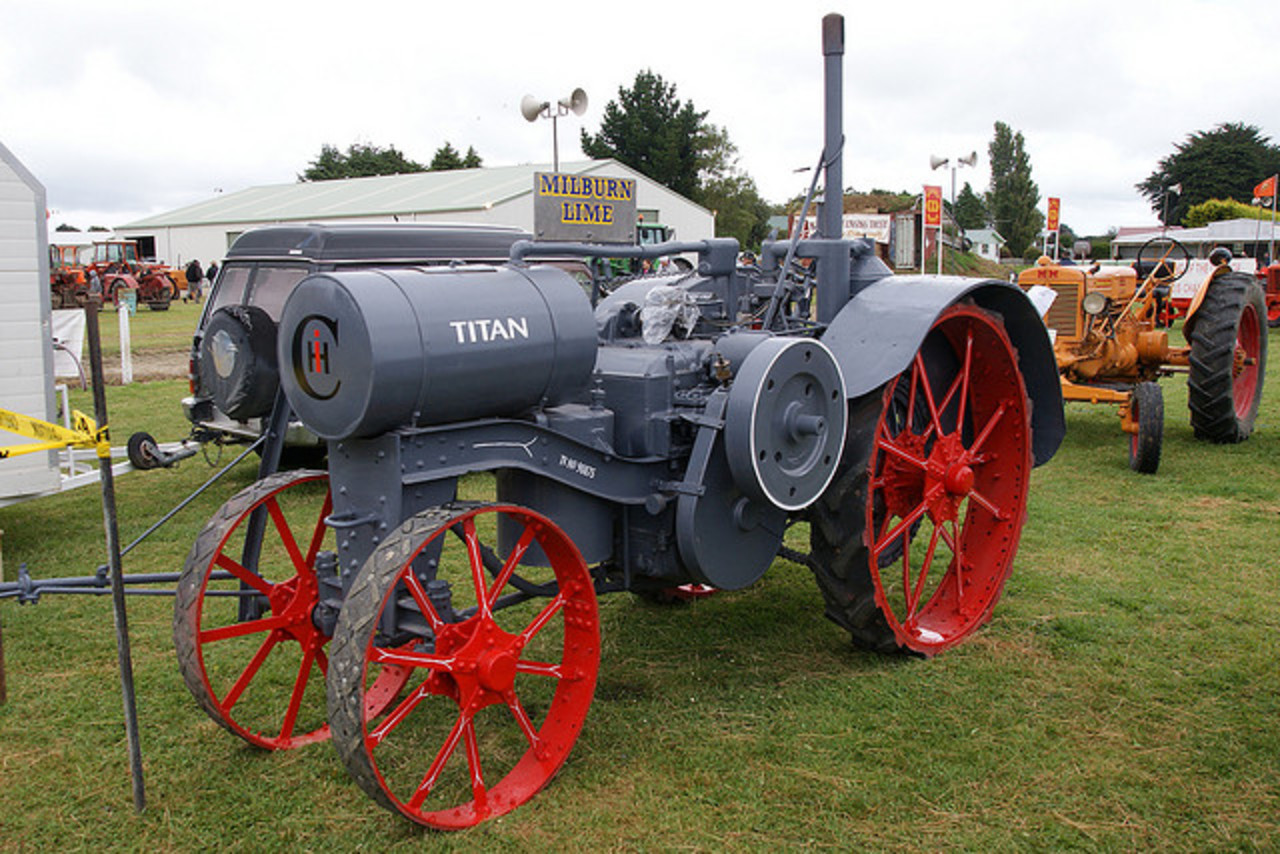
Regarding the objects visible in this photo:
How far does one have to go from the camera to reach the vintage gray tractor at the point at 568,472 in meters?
3.00

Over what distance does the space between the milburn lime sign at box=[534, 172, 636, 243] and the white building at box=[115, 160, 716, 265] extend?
24.4 metres

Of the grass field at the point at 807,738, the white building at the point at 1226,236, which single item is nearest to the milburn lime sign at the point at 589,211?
the grass field at the point at 807,738

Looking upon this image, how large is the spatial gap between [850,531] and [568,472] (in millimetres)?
1140

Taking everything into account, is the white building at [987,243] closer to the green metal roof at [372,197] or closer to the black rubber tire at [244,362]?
the green metal roof at [372,197]

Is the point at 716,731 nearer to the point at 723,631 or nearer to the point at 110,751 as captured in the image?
the point at 723,631

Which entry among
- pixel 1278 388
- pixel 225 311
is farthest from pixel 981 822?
pixel 1278 388

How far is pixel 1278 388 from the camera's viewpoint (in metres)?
11.7

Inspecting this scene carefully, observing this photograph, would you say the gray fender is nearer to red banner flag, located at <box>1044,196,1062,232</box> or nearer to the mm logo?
the mm logo

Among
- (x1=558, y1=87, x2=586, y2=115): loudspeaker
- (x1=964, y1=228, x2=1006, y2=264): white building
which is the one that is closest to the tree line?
(x1=964, y1=228, x2=1006, y2=264): white building

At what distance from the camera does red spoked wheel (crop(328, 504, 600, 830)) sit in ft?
9.11

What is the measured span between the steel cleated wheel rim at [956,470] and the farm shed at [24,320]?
4570mm

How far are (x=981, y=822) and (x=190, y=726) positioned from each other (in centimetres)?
270

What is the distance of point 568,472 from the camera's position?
342cm

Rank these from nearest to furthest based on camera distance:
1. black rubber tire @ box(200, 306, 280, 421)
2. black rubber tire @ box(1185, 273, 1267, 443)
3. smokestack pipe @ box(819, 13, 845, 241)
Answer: smokestack pipe @ box(819, 13, 845, 241), black rubber tire @ box(200, 306, 280, 421), black rubber tire @ box(1185, 273, 1267, 443)
